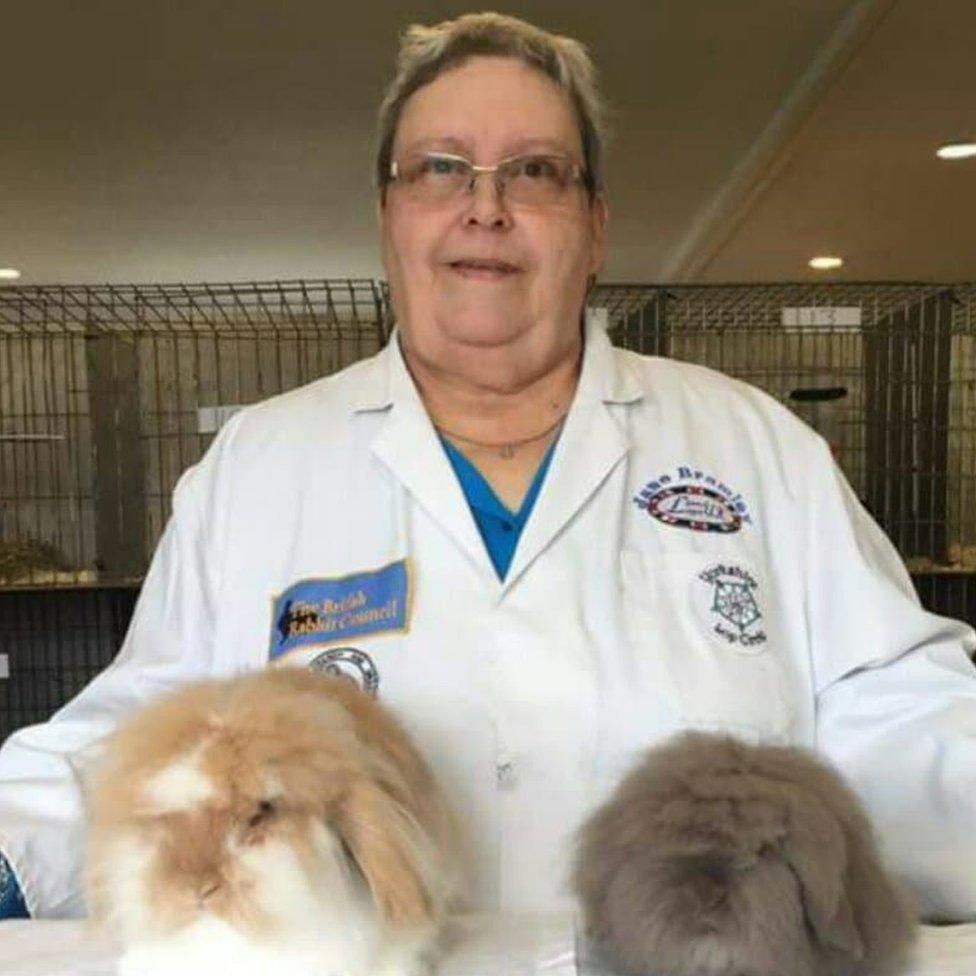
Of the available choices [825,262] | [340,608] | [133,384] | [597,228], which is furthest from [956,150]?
[340,608]

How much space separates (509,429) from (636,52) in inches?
90.8

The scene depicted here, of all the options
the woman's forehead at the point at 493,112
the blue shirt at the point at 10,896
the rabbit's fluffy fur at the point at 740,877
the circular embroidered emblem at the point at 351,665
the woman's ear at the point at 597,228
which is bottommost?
the blue shirt at the point at 10,896

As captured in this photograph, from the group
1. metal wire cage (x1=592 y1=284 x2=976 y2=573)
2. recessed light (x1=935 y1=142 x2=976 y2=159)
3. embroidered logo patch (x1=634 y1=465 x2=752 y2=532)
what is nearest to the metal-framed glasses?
embroidered logo patch (x1=634 y1=465 x2=752 y2=532)

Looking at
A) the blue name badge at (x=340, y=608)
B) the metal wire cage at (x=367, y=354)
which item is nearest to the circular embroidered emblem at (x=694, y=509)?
the blue name badge at (x=340, y=608)

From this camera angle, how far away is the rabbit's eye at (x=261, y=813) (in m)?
0.64

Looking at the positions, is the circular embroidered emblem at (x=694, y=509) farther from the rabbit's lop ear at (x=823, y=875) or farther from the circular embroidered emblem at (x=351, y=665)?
the rabbit's lop ear at (x=823, y=875)

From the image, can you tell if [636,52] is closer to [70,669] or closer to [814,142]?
[814,142]

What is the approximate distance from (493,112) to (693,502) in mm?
454

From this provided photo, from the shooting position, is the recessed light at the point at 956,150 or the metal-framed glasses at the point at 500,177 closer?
the metal-framed glasses at the point at 500,177

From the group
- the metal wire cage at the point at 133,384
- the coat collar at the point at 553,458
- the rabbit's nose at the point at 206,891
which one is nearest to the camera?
the rabbit's nose at the point at 206,891

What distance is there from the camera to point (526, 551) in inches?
47.0

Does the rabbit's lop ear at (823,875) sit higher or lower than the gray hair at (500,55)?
lower

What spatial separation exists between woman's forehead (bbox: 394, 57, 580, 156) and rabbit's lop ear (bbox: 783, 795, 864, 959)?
0.78 meters

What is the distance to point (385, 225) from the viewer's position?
4.40 ft
